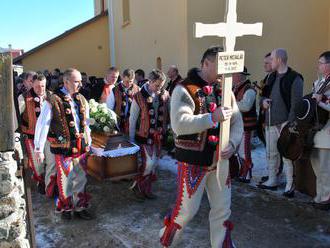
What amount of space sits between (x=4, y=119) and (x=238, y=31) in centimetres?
183

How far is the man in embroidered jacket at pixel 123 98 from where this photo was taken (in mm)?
6521

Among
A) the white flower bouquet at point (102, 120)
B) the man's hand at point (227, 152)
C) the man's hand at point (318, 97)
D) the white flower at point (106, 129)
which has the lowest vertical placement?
the white flower at point (106, 129)

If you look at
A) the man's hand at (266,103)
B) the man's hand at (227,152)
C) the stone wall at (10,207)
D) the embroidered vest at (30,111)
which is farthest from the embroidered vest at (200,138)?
the embroidered vest at (30,111)

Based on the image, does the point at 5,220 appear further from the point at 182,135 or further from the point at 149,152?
the point at 149,152

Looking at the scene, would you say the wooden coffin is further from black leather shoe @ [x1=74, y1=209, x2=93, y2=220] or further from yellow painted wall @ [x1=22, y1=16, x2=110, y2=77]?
yellow painted wall @ [x1=22, y1=16, x2=110, y2=77]

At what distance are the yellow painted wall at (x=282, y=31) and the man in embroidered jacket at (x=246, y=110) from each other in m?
3.41

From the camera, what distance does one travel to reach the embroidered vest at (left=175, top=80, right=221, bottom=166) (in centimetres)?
329

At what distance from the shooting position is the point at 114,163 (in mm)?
6012

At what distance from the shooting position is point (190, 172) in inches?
133

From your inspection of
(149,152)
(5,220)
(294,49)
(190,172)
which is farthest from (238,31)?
(294,49)

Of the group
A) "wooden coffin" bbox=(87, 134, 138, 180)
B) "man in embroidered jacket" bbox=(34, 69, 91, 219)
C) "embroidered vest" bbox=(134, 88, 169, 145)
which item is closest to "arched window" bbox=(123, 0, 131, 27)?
"wooden coffin" bbox=(87, 134, 138, 180)

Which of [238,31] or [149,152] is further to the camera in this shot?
[149,152]

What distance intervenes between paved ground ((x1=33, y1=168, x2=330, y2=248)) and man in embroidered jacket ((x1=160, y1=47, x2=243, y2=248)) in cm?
66

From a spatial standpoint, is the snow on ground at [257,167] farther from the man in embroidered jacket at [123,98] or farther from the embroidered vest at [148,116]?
the embroidered vest at [148,116]
